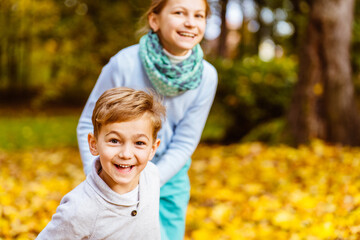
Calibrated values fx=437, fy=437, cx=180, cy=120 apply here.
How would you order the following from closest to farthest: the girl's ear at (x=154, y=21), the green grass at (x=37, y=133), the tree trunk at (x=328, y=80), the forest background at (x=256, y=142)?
the girl's ear at (x=154, y=21)
the forest background at (x=256, y=142)
the tree trunk at (x=328, y=80)
the green grass at (x=37, y=133)

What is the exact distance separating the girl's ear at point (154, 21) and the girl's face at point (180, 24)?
0.12 ft

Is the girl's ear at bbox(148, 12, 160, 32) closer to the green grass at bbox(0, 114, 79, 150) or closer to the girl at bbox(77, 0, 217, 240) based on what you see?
the girl at bbox(77, 0, 217, 240)

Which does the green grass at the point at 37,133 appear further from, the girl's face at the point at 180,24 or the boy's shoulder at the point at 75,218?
the boy's shoulder at the point at 75,218

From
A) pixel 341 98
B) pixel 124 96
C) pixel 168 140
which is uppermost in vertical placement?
pixel 341 98

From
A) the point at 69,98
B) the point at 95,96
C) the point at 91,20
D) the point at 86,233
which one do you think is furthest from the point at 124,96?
the point at 69,98

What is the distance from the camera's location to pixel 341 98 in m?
5.82

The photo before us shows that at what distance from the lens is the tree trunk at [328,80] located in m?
5.81

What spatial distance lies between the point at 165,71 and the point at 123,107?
69cm

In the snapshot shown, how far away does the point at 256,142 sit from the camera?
6734 millimetres

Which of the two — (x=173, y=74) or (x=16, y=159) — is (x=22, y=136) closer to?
(x=16, y=159)

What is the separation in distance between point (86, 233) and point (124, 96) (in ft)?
1.71

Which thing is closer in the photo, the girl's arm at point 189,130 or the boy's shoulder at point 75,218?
the boy's shoulder at point 75,218

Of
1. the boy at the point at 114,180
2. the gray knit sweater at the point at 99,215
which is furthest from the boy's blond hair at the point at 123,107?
the gray knit sweater at the point at 99,215

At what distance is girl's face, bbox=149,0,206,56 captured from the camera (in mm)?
2219
